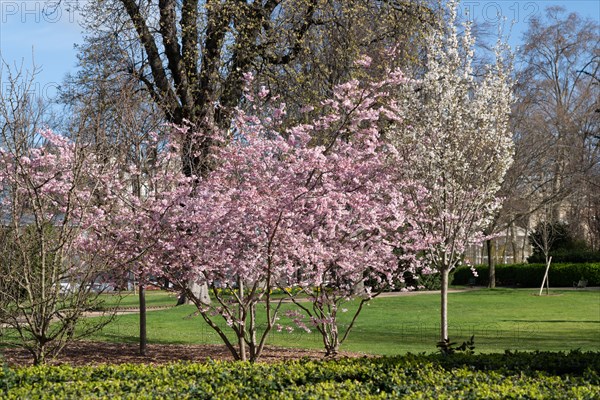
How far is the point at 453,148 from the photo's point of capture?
12008 mm

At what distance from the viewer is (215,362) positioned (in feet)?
23.8

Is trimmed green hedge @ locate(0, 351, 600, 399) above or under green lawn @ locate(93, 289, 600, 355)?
above

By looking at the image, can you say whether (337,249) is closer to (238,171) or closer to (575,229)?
(238,171)

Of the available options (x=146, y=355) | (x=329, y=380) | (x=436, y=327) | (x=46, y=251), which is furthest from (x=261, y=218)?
(x=436, y=327)

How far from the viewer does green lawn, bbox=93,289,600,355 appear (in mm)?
14422

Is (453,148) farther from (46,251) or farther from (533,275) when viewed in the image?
(533,275)

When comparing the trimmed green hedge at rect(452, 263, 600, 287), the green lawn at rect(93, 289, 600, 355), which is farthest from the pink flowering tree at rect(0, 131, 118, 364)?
the trimmed green hedge at rect(452, 263, 600, 287)

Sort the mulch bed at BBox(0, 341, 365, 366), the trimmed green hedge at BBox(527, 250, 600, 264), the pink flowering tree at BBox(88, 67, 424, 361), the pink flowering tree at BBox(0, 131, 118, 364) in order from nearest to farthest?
1. the pink flowering tree at BBox(0, 131, 118, 364)
2. the pink flowering tree at BBox(88, 67, 424, 361)
3. the mulch bed at BBox(0, 341, 365, 366)
4. the trimmed green hedge at BBox(527, 250, 600, 264)

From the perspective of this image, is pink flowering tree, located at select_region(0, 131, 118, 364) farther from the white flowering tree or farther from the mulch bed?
the white flowering tree

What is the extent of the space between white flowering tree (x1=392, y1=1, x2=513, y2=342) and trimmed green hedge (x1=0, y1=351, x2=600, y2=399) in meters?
4.22

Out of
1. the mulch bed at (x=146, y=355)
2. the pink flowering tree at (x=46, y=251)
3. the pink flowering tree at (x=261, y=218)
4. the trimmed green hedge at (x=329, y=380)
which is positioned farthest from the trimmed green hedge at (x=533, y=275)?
the pink flowering tree at (x=46, y=251)

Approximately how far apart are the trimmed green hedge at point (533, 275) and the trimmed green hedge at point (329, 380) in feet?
91.5

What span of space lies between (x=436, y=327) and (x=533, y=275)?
19.2m

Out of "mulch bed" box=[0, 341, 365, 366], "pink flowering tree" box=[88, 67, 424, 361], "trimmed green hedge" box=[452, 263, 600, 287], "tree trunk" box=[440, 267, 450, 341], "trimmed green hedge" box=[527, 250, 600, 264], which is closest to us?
"pink flowering tree" box=[88, 67, 424, 361]
